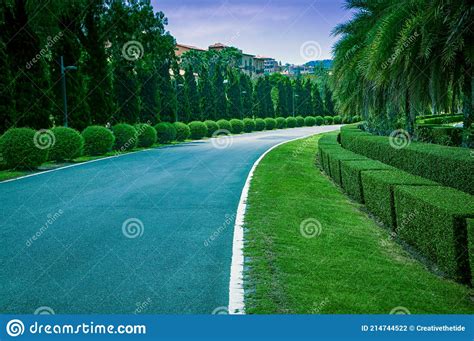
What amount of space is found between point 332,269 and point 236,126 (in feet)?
161

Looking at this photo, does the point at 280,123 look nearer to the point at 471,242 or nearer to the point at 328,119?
the point at 328,119

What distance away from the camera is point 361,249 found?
7.81m

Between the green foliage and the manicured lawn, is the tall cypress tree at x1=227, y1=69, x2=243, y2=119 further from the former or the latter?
the manicured lawn

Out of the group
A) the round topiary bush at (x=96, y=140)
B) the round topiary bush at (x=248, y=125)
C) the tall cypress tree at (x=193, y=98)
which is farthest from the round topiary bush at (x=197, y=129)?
the round topiary bush at (x=96, y=140)

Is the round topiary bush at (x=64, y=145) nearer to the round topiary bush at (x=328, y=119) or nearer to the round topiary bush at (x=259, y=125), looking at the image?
the round topiary bush at (x=259, y=125)

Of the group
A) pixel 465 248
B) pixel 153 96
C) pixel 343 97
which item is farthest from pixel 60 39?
pixel 465 248

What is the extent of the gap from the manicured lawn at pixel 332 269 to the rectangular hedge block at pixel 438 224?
0.79ft

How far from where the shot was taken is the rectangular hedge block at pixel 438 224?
20.3ft

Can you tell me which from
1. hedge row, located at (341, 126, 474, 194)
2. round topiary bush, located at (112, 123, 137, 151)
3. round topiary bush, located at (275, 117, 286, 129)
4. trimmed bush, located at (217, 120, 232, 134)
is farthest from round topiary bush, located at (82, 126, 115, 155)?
round topiary bush, located at (275, 117, 286, 129)

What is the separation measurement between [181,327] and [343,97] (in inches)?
775

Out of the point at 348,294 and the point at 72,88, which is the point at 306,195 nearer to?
the point at 348,294

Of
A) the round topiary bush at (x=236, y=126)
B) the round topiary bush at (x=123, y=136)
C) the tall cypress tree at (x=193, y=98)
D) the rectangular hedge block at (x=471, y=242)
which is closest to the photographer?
the rectangular hedge block at (x=471, y=242)

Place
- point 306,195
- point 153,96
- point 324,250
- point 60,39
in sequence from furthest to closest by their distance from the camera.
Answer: point 153,96, point 60,39, point 306,195, point 324,250

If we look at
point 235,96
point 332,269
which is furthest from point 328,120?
point 332,269
